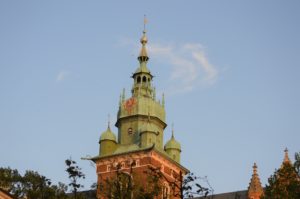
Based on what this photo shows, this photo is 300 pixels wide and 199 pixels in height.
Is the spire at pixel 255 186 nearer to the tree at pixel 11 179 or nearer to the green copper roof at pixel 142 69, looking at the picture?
the green copper roof at pixel 142 69

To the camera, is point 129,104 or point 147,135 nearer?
point 147,135

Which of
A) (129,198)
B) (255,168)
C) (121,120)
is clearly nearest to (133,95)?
(121,120)

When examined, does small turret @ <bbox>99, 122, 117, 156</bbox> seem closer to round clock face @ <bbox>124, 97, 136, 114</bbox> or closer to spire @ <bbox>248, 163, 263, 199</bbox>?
round clock face @ <bbox>124, 97, 136, 114</bbox>

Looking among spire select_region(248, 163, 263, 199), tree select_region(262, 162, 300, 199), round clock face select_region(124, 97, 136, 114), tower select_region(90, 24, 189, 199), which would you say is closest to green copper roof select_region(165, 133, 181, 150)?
tower select_region(90, 24, 189, 199)

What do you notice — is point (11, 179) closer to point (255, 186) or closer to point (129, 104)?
point (129, 104)

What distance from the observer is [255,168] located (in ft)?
225

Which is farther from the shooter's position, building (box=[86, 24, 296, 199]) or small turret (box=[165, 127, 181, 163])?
small turret (box=[165, 127, 181, 163])

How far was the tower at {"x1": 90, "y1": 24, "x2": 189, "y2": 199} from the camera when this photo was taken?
72062 millimetres

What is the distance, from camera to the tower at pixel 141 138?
72062mm

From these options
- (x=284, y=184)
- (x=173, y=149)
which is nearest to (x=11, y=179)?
(x=173, y=149)

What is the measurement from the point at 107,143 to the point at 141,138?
4023mm

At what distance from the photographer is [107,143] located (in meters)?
74.5

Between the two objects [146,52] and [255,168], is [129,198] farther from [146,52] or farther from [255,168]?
[146,52]

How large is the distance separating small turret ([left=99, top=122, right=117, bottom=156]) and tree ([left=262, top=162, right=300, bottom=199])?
105ft
